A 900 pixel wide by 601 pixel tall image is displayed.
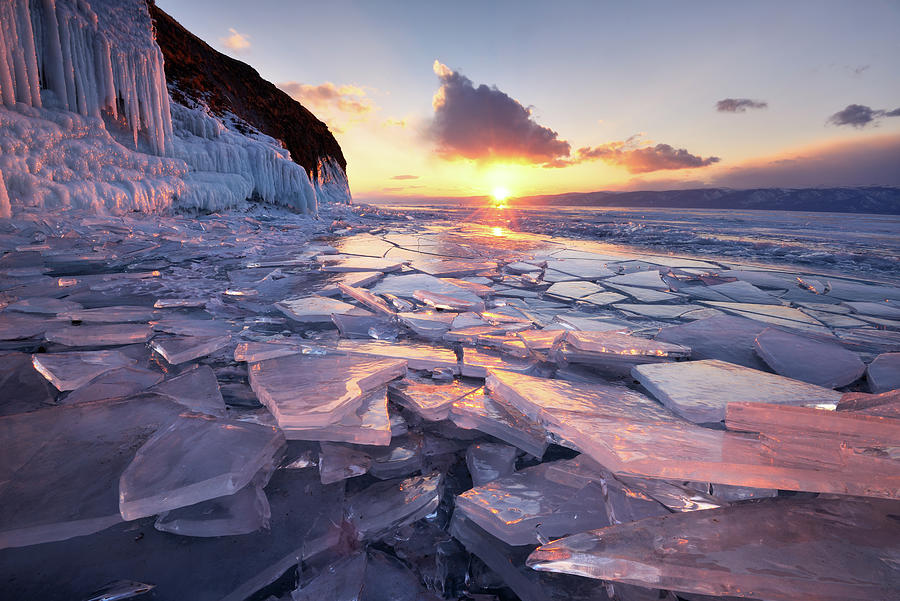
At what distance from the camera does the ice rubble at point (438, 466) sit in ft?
1.88

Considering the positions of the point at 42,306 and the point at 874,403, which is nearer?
the point at 874,403

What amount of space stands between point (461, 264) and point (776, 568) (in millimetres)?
3218

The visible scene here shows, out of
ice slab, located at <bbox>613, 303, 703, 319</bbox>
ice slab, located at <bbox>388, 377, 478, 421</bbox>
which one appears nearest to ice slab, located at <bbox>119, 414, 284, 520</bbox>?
ice slab, located at <bbox>388, 377, 478, 421</bbox>

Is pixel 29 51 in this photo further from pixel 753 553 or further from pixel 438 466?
pixel 753 553

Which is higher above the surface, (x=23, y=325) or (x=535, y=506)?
(x=23, y=325)

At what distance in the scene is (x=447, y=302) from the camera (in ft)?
6.86

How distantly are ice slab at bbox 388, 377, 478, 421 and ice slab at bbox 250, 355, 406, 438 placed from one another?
0.06m

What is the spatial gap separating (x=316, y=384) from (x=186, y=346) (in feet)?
2.42

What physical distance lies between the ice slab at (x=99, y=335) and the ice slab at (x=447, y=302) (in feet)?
4.44

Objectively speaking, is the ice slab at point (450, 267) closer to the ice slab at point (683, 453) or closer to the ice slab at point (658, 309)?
the ice slab at point (658, 309)

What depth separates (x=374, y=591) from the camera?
23.2 inches

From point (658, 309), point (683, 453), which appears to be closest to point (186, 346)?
point (683, 453)

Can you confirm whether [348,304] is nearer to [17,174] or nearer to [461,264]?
[461,264]

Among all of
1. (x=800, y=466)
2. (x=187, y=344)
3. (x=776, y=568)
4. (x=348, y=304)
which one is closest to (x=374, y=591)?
(x=776, y=568)
